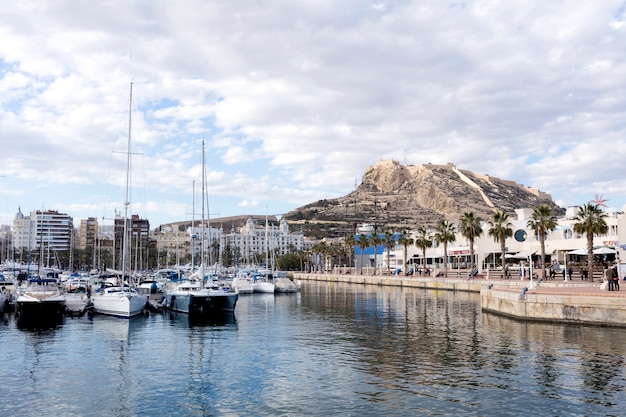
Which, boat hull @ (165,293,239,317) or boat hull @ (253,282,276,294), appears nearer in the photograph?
boat hull @ (165,293,239,317)

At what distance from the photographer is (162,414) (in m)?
17.8

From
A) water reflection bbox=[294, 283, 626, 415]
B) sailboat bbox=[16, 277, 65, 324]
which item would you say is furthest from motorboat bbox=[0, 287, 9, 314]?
water reflection bbox=[294, 283, 626, 415]

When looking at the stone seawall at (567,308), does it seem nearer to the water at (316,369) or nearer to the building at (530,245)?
the water at (316,369)

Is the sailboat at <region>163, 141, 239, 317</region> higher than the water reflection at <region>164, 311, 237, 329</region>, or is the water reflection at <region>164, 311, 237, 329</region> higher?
the sailboat at <region>163, 141, 239, 317</region>

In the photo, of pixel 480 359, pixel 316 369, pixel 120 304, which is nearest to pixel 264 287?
pixel 120 304

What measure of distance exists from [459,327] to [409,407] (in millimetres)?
19989

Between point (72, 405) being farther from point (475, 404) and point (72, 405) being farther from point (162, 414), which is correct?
point (475, 404)

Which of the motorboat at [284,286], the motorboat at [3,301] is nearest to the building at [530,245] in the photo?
the motorboat at [284,286]

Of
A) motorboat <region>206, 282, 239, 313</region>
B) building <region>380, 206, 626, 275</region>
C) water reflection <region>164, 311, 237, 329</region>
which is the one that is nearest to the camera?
water reflection <region>164, 311, 237, 329</region>

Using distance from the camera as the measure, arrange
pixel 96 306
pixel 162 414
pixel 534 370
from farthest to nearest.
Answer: pixel 96 306 < pixel 534 370 < pixel 162 414

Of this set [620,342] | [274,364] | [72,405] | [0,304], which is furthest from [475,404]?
[0,304]

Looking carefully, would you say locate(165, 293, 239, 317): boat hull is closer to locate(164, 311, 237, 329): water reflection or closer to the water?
locate(164, 311, 237, 329): water reflection

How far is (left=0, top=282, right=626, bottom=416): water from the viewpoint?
60.4ft

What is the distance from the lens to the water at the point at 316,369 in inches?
725
